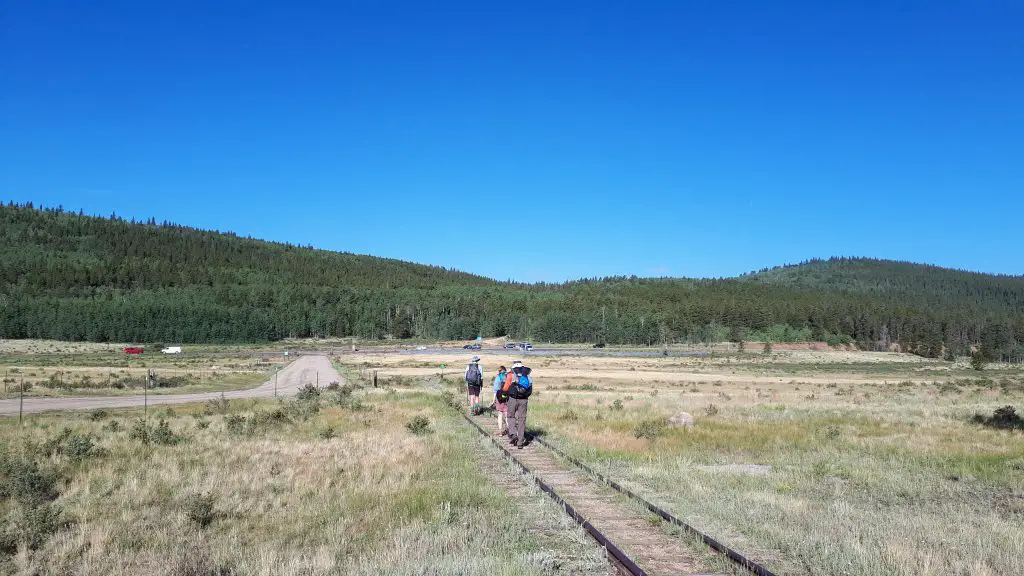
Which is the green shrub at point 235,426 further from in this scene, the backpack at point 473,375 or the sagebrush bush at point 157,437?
the backpack at point 473,375

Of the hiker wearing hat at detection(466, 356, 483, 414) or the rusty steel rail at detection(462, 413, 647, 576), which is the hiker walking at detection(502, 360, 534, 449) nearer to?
the rusty steel rail at detection(462, 413, 647, 576)

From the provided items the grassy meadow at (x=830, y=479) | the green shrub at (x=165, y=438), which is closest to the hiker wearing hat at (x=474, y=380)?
the grassy meadow at (x=830, y=479)

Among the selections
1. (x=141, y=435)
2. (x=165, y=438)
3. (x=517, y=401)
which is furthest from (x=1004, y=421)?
(x=141, y=435)

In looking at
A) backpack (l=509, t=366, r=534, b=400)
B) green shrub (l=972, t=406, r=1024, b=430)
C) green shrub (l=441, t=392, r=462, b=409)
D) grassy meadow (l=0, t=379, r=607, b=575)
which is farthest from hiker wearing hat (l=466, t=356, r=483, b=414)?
green shrub (l=972, t=406, r=1024, b=430)

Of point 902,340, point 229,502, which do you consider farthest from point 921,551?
point 902,340

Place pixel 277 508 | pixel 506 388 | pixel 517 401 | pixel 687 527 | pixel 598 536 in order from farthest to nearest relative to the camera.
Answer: pixel 506 388, pixel 517 401, pixel 277 508, pixel 687 527, pixel 598 536

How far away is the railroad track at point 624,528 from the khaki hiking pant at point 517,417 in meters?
1.96

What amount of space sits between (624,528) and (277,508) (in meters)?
5.29

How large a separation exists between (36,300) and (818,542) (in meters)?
172

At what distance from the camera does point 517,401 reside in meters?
16.0

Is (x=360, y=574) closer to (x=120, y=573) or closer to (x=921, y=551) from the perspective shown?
(x=120, y=573)

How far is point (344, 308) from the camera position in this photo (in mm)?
181375

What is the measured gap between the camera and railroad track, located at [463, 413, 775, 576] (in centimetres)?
713

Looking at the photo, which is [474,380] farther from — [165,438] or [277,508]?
[277,508]
